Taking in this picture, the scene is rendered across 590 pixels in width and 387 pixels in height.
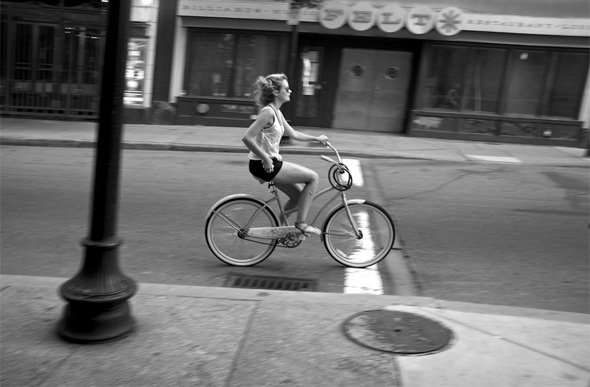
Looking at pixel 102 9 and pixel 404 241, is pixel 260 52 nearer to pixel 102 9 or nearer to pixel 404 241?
pixel 102 9

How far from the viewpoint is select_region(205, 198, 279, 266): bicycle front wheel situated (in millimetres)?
5895

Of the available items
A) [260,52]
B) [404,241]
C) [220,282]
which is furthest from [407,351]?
[260,52]

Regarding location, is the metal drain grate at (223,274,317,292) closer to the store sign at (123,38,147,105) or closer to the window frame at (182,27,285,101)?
the window frame at (182,27,285,101)

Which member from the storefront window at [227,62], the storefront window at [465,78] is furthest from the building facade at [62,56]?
the storefront window at [465,78]

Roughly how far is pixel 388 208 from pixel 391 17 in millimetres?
8997

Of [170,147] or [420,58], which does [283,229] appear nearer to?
[170,147]

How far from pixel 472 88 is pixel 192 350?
48.2ft

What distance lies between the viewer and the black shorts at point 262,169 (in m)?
5.63

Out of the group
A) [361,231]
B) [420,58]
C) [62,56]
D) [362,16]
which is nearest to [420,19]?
[420,58]

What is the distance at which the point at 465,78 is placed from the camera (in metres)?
16.8

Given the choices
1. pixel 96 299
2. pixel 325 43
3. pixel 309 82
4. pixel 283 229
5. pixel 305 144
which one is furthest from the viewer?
pixel 309 82

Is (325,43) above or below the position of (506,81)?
above

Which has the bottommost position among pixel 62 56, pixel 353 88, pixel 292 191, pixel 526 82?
pixel 292 191

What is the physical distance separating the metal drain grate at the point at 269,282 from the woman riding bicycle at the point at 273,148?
1.61 feet
